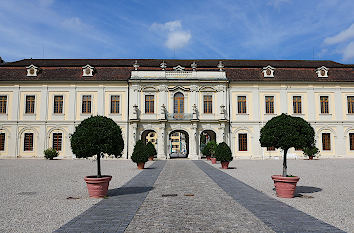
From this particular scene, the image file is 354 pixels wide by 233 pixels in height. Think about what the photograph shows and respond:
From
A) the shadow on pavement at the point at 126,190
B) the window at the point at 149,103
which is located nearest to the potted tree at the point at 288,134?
the shadow on pavement at the point at 126,190

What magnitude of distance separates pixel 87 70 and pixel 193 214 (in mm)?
27803

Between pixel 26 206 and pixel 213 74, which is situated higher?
pixel 213 74

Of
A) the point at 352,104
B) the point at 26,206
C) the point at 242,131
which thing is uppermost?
the point at 352,104

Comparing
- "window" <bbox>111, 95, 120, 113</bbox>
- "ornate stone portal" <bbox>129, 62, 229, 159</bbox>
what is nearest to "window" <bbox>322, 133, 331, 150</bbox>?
"ornate stone portal" <bbox>129, 62, 229, 159</bbox>

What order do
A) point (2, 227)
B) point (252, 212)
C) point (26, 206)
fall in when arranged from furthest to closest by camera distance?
point (26, 206) < point (252, 212) < point (2, 227)

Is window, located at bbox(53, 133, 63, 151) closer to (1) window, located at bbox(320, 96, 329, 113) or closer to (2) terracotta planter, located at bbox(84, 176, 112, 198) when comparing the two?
(2) terracotta planter, located at bbox(84, 176, 112, 198)

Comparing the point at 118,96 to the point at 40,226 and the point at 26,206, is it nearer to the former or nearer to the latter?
the point at 26,206

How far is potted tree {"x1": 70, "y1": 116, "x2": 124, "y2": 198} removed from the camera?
29.4 feet

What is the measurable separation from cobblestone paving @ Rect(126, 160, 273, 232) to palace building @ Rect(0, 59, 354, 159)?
21344mm

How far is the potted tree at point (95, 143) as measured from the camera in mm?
8961

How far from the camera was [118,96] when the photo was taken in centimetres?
3166

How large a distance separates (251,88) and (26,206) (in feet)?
89.2

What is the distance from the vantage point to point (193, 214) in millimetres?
6832

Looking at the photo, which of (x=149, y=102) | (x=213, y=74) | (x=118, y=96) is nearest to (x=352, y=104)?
(x=213, y=74)
